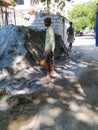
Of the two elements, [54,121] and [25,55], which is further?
[25,55]

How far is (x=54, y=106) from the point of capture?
251 inches

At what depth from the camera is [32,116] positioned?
19.3 feet

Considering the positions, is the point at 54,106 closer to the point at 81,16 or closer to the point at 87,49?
the point at 87,49

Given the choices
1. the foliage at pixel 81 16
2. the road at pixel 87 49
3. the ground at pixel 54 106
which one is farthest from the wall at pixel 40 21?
the foliage at pixel 81 16

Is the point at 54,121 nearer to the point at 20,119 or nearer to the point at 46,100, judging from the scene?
the point at 20,119

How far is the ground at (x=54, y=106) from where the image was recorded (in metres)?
5.48

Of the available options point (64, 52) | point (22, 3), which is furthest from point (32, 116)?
point (22, 3)

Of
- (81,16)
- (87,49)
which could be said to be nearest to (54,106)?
(87,49)

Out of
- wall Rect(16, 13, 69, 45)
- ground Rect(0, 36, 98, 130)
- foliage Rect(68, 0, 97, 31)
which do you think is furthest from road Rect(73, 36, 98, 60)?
foliage Rect(68, 0, 97, 31)

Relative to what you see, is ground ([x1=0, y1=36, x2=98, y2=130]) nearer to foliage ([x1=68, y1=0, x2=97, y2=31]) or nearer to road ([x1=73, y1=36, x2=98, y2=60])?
road ([x1=73, y1=36, x2=98, y2=60])

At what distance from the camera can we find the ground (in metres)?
5.48

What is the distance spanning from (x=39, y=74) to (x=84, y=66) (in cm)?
281

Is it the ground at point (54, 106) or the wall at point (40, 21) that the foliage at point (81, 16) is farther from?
the ground at point (54, 106)

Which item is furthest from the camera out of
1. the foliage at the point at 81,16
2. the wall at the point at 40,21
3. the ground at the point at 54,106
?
the foliage at the point at 81,16
